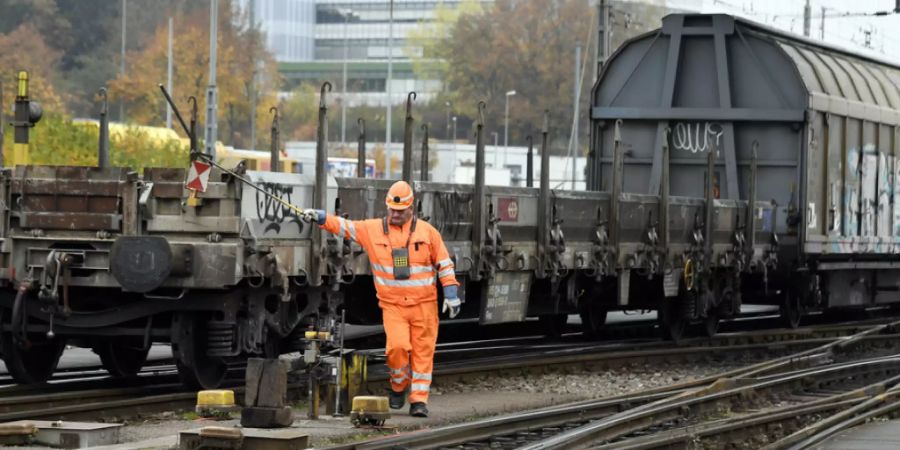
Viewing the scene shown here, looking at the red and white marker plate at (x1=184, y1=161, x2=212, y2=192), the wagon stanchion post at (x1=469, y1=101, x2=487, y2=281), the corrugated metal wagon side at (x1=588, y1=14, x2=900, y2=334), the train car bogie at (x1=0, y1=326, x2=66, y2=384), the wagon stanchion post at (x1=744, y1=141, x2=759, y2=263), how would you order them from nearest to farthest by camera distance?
the red and white marker plate at (x1=184, y1=161, x2=212, y2=192)
the train car bogie at (x1=0, y1=326, x2=66, y2=384)
the wagon stanchion post at (x1=469, y1=101, x2=487, y2=281)
the wagon stanchion post at (x1=744, y1=141, x2=759, y2=263)
the corrugated metal wagon side at (x1=588, y1=14, x2=900, y2=334)

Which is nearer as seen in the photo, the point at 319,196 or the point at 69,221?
the point at 69,221

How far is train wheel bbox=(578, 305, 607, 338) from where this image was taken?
20.4 meters

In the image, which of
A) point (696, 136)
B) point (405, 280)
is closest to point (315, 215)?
point (405, 280)

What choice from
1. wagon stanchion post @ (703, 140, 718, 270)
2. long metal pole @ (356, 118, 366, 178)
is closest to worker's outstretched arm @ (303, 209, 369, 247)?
long metal pole @ (356, 118, 366, 178)

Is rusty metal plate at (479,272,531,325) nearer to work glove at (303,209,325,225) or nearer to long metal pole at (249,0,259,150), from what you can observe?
work glove at (303,209,325,225)

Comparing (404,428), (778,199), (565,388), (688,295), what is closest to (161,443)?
(404,428)

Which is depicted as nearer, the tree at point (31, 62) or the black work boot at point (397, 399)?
the black work boot at point (397, 399)

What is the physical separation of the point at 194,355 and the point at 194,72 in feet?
185

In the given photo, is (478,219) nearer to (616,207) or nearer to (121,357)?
(616,207)

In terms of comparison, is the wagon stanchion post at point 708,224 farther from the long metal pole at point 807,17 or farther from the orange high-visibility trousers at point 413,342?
the long metal pole at point 807,17

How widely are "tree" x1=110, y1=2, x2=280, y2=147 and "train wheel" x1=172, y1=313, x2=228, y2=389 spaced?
169 feet

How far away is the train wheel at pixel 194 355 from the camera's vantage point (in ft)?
41.6

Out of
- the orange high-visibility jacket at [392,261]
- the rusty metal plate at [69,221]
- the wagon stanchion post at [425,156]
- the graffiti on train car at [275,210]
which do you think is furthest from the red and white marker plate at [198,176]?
the wagon stanchion post at [425,156]

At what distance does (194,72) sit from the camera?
224 ft
